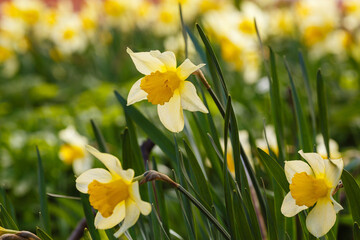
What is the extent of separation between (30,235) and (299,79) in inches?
104

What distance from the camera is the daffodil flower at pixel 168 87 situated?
0.88 metres

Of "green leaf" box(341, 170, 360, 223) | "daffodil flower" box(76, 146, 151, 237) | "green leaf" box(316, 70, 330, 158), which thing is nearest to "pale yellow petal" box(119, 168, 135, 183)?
"daffodil flower" box(76, 146, 151, 237)

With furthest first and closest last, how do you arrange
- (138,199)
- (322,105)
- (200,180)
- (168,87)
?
(322,105)
(200,180)
(168,87)
(138,199)

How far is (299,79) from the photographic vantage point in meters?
3.28

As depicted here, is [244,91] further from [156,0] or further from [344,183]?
[156,0]

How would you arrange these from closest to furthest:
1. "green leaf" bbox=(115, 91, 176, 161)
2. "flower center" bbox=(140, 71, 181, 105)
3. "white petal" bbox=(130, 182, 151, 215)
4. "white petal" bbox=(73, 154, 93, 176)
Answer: "white petal" bbox=(130, 182, 151, 215), "flower center" bbox=(140, 71, 181, 105), "green leaf" bbox=(115, 91, 176, 161), "white petal" bbox=(73, 154, 93, 176)

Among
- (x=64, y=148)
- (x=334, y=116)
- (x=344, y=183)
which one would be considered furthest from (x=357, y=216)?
(x=334, y=116)

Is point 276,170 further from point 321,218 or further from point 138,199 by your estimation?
point 138,199

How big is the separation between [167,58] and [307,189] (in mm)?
291

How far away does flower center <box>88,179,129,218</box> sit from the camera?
79 centimetres

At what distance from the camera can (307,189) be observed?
83 centimetres

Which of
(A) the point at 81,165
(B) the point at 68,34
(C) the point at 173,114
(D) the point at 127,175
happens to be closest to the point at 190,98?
(C) the point at 173,114

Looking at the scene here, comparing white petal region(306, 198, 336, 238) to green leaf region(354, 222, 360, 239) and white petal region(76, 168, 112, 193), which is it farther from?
white petal region(76, 168, 112, 193)

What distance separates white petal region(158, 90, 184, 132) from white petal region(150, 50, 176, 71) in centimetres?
4
